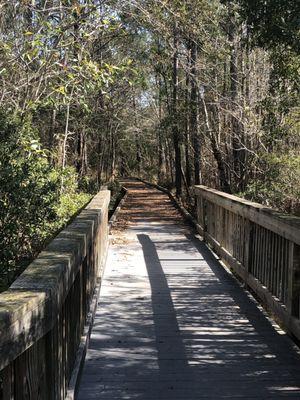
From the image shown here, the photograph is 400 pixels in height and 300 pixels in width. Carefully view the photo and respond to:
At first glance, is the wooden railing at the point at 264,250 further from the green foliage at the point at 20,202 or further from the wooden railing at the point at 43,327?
the green foliage at the point at 20,202

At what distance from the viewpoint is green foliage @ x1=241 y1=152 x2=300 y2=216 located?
35.6 feet

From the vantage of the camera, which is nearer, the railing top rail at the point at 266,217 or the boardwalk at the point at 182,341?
the boardwalk at the point at 182,341

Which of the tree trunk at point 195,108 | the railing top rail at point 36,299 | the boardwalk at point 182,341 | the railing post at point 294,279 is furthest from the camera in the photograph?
the tree trunk at point 195,108

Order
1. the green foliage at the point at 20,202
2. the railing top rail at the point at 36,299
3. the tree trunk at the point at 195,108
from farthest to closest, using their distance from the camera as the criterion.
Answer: the tree trunk at the point at 195,108 < the green foliage at the point at 20,202 < the railing top rail at the point at 36,299

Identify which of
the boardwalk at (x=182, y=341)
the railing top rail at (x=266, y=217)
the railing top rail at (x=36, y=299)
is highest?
the railing top rail at (x=266, y=217)

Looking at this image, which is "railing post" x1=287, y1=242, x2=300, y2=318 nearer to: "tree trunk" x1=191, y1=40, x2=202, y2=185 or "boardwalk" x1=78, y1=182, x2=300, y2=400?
"boardwalk" x1=78, y1=182, x2=300, y2=400

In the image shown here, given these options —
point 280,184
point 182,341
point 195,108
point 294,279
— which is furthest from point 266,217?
point 195,108

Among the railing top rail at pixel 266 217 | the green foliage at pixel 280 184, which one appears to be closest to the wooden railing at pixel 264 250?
the railing top rail at pixel 266 217

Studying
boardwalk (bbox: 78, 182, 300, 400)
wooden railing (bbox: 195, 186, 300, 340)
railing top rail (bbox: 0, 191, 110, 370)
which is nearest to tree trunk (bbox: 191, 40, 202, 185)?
wooden railing (bbox: 195, 186, 300, 340)

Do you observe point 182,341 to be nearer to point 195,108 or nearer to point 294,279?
point 294,279

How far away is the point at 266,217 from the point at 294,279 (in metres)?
1.04

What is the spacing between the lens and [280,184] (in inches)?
440

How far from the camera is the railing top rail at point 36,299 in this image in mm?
1910

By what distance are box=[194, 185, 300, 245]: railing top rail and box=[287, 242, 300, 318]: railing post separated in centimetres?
11
